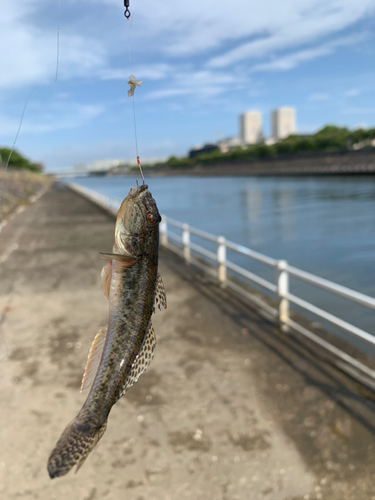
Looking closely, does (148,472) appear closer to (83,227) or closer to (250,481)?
(250,481)

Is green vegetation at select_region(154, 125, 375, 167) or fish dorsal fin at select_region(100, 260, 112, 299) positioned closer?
fish dorsal fin at select_region(100, 260, 112, 299)

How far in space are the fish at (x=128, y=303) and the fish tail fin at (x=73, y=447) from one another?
0.40 feet

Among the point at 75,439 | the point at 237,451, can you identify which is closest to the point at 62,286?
the point at 237,451

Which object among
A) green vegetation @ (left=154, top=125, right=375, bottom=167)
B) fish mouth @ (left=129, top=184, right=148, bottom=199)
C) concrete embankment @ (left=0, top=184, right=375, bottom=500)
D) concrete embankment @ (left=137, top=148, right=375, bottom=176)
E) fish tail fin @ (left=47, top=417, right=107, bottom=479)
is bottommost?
concrete embankment @ (left=0, top=184, right=375, bottom=500)

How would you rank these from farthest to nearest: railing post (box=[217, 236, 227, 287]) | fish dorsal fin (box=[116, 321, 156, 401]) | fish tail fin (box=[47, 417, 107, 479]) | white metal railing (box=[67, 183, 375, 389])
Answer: railing post (box=[217, 236, 227, 287]), white metal railing (box=[67, 183, 375, 389]), fish dorsal fin (box=[116, 321, 156, 401]), fish tail fin (box=[47, 417, 107, 479])

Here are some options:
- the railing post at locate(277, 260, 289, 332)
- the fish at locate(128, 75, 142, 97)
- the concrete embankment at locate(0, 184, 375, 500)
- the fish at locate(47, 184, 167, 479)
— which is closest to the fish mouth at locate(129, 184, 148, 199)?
the fish at locate(47, 184, 167, 479)

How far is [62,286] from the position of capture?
11.4 m

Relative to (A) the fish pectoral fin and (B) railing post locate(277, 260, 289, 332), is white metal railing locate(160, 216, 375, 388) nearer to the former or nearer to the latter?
(B) railing post locate(277, 260, 289, 332)

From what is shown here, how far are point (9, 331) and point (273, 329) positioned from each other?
17.1ft

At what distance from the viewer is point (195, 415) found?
5.57 m

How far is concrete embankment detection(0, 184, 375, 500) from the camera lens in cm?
443

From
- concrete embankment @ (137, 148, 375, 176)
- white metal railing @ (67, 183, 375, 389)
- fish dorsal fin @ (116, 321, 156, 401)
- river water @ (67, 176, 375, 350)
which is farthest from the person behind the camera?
concrete embankment @ (137, 148, 375, 176)

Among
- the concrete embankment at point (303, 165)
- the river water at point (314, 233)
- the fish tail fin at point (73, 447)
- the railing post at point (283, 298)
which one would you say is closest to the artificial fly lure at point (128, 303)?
the fish tail fin at point (73, 447)

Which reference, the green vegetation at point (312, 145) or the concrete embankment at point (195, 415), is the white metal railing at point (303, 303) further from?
the green vegetation at point (312, 145)
